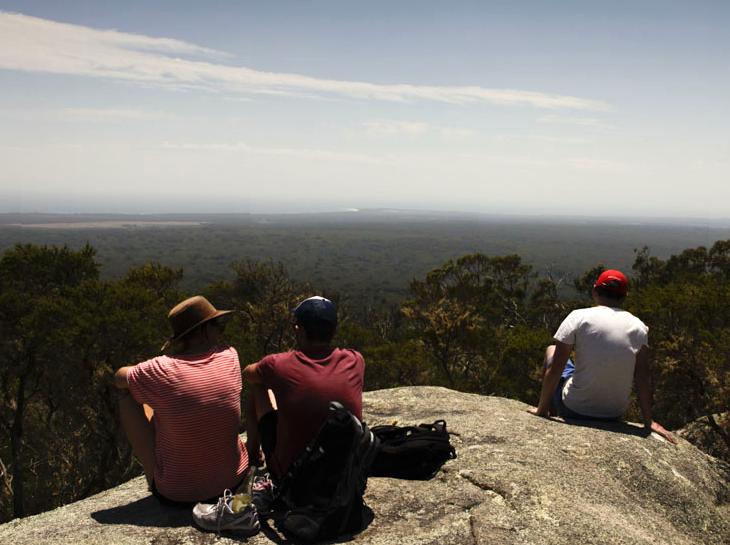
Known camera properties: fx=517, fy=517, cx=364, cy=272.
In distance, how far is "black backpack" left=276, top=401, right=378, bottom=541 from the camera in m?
4.04

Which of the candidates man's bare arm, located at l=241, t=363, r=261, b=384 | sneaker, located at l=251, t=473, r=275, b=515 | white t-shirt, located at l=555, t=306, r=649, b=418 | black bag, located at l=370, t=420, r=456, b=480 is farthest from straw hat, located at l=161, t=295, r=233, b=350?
white t-shirt, located at l=555, t=306, r=649, b=418

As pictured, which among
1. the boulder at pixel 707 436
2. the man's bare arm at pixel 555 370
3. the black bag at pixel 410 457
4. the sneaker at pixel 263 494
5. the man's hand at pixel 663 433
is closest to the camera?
the sneaker at pixel 263 494

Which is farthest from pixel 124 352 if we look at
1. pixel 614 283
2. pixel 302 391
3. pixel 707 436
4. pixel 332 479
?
pixel 707 436

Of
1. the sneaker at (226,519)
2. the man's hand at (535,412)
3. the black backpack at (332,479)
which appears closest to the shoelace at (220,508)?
the sneaker at (226,519)

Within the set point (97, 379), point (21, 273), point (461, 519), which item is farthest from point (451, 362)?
point (461, 519)

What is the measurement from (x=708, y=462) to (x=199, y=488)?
6.49 meters

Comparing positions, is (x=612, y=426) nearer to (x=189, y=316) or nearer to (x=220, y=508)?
(x=220, y=508)

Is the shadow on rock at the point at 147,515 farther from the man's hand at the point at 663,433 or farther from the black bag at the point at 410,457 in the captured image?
the man's hand at the point at 663,433

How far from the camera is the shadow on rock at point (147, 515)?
4.34 m

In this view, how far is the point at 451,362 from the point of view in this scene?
28984 millimetres

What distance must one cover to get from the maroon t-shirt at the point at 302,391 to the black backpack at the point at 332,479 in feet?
0.76

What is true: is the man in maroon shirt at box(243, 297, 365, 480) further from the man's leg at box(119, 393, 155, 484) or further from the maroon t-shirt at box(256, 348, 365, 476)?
the man's leg at box(119, 393, 155, 484)

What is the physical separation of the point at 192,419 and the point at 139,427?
587 millimetres

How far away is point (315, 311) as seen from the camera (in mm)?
4508
